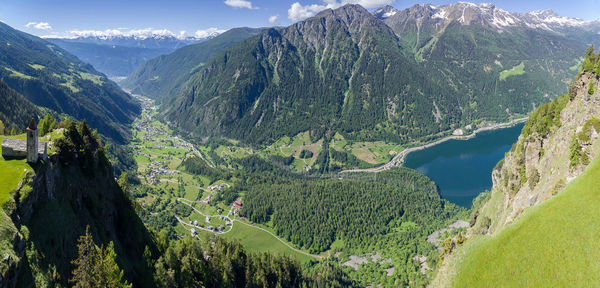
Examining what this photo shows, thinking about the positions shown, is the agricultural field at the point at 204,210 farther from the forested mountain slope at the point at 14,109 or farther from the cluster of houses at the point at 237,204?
the forested mountain slope at the point at 14,109

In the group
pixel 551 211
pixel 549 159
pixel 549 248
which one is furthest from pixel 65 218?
pixel 549 159

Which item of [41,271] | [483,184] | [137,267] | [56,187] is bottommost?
[483,184]

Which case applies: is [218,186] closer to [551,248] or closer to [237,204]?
[237,204]

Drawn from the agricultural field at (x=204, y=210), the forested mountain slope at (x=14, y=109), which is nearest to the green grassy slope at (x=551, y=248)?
the agricultural field at (x=204, y=210)

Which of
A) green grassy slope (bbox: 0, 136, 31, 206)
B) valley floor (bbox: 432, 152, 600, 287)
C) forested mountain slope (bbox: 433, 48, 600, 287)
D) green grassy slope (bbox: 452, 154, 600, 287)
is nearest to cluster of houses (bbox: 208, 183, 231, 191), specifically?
forested mountain slope (bbox: 433, 48, 600, 287)

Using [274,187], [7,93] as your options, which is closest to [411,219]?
[274,187]

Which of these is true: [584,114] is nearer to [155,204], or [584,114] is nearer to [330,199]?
[330,199]
